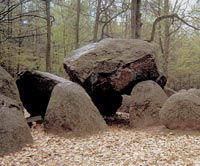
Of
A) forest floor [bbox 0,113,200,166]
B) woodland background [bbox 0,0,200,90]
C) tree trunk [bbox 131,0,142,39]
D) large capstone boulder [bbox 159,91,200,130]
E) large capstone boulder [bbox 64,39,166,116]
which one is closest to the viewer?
forest floor [bbox 0,113,200,166]

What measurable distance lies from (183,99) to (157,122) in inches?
42.9

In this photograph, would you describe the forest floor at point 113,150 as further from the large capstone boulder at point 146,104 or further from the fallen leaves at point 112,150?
the large capstone boulder at point 146,104

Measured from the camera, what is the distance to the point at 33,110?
317 inches

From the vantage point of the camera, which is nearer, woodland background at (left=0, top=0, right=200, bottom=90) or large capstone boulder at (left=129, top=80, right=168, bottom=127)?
large capstone boulder at (left=129, top=80, right=168, bottom=127)

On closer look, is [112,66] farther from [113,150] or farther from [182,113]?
[113,150]

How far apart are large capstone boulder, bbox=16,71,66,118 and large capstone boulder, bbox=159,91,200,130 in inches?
109

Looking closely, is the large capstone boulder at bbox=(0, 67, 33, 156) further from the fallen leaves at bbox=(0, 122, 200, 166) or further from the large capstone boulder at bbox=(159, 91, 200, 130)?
the large capstone boulder at bbox=(159, 91, 200, 130)

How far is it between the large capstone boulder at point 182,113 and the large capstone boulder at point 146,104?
0.81 metres

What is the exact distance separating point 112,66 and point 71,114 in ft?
6.69

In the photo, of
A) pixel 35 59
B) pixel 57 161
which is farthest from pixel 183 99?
pixel 35 59

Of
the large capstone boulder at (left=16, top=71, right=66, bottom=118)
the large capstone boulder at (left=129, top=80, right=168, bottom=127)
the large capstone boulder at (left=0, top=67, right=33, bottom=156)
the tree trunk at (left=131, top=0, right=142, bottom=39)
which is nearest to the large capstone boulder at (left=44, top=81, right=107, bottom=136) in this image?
the large capstone boulder at (left=0, top=67, right=33, bottom=156)

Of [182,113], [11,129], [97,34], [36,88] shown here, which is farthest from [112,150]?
[97,34]

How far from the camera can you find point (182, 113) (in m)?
5.89

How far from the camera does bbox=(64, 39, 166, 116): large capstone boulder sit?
7.25 meters
